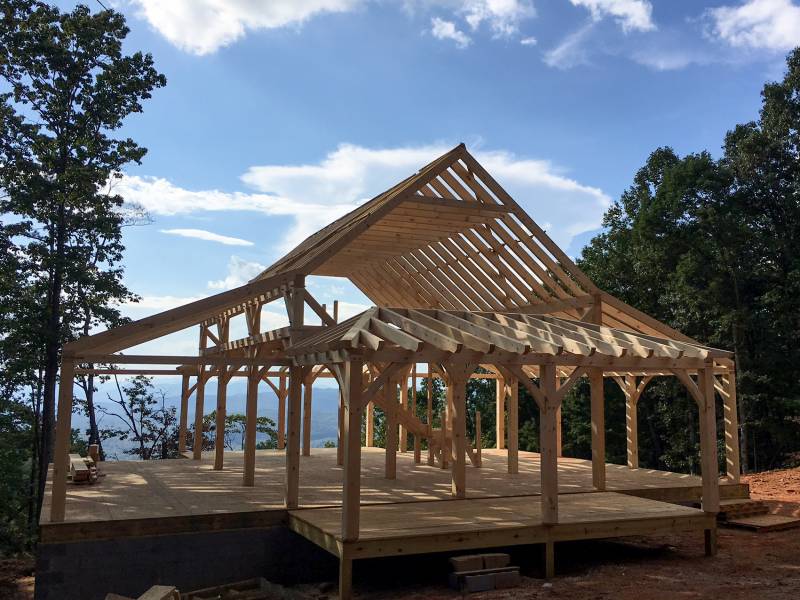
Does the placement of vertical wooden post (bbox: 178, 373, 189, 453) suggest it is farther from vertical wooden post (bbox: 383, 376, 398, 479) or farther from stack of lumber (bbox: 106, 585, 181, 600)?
stack of lumber (bbox: 106, 585, 181, 600)

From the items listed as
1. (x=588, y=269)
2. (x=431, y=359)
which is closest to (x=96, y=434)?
(x=431, y=359)

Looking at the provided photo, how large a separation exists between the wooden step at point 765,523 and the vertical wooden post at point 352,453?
839cm

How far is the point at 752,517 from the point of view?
41.6 ft

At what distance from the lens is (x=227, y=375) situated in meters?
13.9

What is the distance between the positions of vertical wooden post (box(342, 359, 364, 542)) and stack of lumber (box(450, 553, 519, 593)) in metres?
1.46

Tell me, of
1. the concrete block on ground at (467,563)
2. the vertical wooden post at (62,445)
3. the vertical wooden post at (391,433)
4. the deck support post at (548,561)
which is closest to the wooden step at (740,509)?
the deck support post at (548,561)

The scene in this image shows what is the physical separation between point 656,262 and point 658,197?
292 cm

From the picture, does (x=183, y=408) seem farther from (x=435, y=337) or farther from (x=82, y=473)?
(x=435, y=337)

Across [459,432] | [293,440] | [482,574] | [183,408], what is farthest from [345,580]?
[183,408]

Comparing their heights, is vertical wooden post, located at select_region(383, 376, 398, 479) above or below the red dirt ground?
above

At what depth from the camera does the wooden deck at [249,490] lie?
8602 millimetres

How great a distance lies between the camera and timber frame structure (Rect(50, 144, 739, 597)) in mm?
8273

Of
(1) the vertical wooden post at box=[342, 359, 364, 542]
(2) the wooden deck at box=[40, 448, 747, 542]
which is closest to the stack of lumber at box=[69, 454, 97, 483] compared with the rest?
(2) the wooden deck at box=[40, 448, 747, 542]

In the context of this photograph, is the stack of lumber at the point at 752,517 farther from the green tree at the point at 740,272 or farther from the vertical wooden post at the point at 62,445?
the vertical wooden post at the point at 62,445
